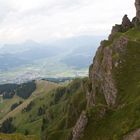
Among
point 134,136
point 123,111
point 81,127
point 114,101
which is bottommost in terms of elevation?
point 81,127

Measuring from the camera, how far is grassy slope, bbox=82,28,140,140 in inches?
3152

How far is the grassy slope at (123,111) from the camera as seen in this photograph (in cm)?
8006

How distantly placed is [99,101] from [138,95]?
4073 centimetres

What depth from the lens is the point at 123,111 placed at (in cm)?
8725

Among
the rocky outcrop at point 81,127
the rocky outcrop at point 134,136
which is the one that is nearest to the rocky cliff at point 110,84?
the rocky outcrop at point 81,127

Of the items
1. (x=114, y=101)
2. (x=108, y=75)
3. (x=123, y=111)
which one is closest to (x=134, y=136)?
(x=123, y=111)

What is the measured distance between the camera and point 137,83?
10812cm

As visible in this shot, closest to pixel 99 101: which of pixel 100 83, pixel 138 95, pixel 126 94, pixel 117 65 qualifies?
pixel 100 83

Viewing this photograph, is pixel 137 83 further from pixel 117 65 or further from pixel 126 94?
pixel 117 65

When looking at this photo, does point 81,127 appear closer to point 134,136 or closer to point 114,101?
point 134,136

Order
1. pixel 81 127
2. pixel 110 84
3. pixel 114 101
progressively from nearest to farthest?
1. pixel 81 127
2. pixel 114 101
3. pixel 110 84

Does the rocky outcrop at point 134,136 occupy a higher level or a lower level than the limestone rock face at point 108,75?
lower

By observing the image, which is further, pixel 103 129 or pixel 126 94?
pixel 126 94

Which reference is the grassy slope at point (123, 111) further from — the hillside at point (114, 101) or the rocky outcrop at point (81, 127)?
the rocky outcrop at point (81, 127)
